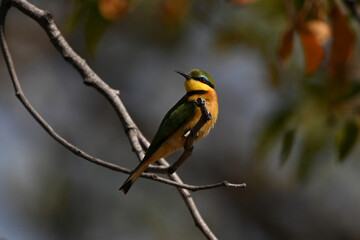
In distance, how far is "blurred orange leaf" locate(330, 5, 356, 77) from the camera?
7.32ft

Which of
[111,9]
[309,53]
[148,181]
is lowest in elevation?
[148,181]

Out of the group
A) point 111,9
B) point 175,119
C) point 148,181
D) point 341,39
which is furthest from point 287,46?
point 148,181

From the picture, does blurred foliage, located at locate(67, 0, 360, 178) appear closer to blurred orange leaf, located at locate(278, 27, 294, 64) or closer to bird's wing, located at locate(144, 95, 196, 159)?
blurred orange leaf, located at locate(278, 27, 294, 64)

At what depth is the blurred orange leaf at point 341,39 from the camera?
2.23 m

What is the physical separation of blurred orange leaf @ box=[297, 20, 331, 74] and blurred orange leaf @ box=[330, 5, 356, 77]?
0.20 ft

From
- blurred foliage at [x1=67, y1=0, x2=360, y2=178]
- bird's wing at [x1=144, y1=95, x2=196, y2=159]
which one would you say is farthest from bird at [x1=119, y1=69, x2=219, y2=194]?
blurred foliage at [x1=67, y1=0, x2=360, y2=178]

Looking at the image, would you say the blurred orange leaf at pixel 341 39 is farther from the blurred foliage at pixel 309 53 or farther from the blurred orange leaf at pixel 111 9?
the blurred orange leaf at pixel 111 9

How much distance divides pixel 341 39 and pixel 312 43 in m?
0.13

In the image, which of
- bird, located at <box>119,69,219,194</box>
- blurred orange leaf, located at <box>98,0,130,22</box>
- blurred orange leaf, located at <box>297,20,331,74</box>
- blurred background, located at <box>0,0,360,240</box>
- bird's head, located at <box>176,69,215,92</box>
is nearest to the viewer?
bird, located at <box>119,69,219,194</box>

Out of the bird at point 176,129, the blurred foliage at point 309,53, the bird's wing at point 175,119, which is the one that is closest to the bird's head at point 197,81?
the bird at point 176,129

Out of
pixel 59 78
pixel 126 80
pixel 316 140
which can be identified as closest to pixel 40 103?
pixel 59 78

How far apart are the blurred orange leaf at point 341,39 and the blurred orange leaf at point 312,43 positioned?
2.3 inches

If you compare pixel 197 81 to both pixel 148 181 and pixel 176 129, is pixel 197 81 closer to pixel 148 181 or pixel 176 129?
pixel 176 129

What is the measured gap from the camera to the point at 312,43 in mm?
2207
